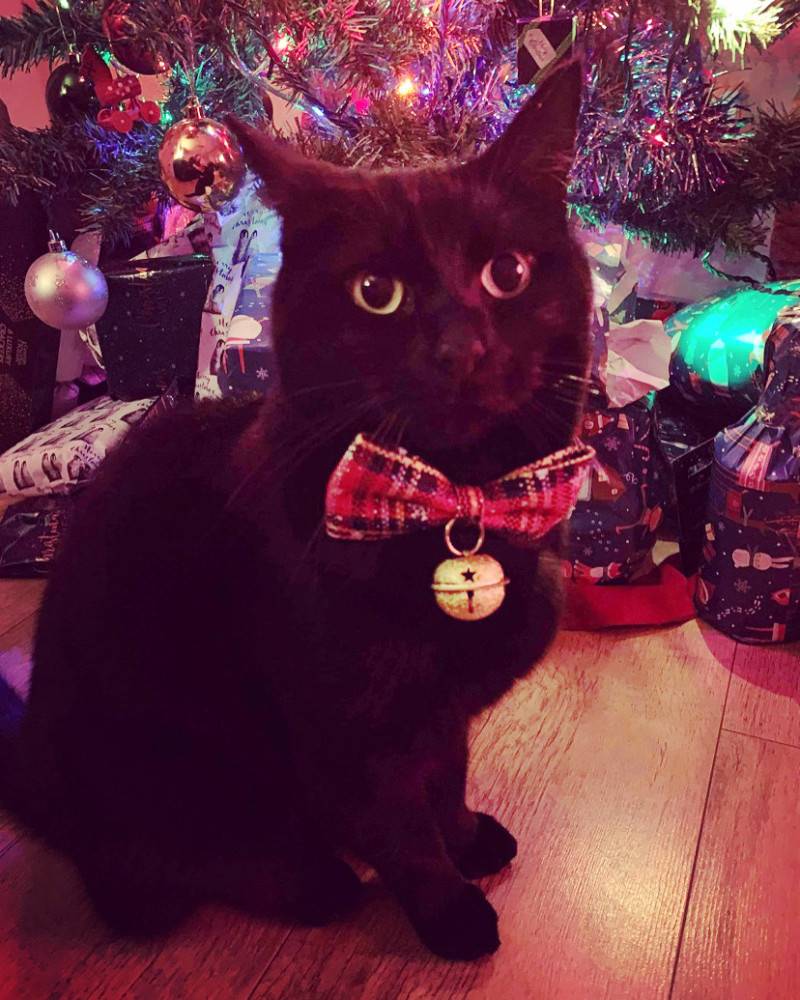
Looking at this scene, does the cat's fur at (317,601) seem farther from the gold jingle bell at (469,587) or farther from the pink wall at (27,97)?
the pink wall at (27,97)

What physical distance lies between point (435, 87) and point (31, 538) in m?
0.88

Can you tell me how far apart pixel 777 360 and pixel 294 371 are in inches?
26.3

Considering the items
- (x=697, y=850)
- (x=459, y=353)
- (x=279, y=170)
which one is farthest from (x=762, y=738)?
(x=279, y=170)

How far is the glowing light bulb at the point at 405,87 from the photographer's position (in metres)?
0.89

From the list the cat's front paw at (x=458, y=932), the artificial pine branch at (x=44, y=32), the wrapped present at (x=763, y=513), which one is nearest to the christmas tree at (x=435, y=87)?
the artificial pine branch at (x=44, y=32)

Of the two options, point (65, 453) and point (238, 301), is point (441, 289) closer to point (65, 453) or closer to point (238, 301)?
point (238, 301)

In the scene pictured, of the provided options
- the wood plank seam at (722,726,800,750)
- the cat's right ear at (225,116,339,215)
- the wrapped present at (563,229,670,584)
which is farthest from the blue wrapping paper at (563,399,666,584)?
the cat's right ear at (225,116,339,215)

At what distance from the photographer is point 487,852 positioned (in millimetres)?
653

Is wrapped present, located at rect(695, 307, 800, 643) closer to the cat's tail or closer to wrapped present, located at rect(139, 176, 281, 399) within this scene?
wrapped present, located at rect(139, 176, 281, 399)

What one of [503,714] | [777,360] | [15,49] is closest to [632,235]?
[777,360]

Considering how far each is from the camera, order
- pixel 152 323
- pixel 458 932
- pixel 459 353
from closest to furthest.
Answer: pixel 459 353 < pixel 458 932 < pixel 152 323

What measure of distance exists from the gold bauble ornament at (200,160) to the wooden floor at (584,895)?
2.32 ft

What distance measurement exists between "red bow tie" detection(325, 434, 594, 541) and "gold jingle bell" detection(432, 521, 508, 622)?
2 cm

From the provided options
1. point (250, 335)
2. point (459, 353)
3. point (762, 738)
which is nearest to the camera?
point (459, 353)
